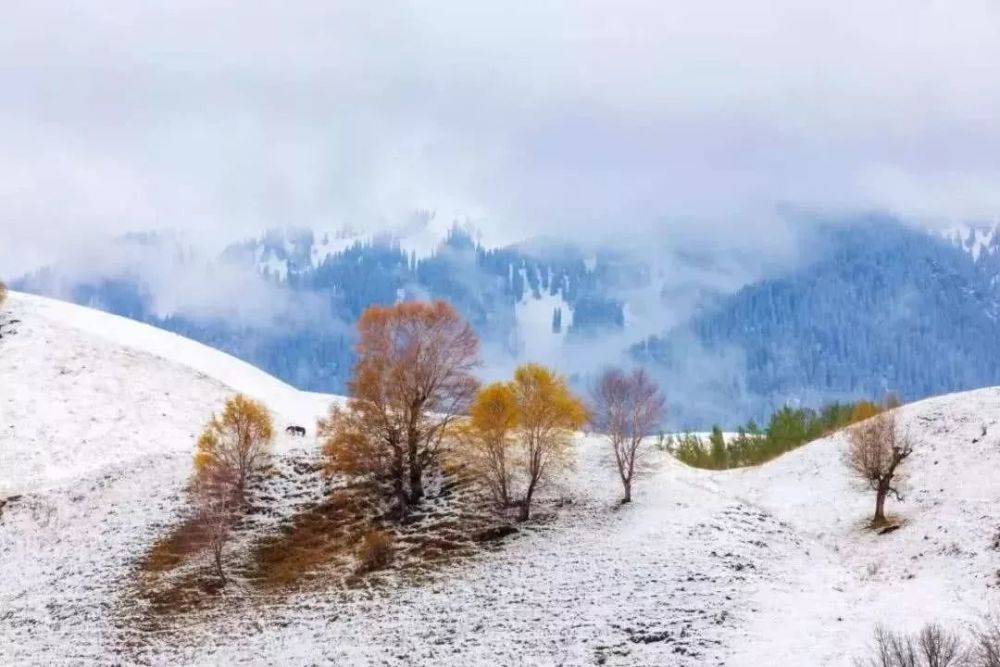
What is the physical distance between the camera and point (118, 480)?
65375mm

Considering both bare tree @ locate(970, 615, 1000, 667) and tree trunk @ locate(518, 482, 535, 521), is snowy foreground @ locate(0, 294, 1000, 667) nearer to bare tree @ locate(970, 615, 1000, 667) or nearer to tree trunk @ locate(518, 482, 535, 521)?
bare tree @ locate(970, 615, 1000, 667)

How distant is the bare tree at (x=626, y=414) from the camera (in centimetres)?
5628

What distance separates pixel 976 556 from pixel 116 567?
4470 cm

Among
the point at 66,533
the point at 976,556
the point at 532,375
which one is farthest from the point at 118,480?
the point at 976,556

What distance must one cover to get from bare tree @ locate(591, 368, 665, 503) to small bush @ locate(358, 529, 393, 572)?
14.1m

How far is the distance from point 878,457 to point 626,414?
14.3m

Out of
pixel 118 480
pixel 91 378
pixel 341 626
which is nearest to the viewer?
pixel 341 626

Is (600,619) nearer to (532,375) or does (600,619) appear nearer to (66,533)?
(532,375)

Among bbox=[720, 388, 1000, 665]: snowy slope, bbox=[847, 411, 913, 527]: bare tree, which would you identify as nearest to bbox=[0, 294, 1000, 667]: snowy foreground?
bbox=[720, 388, 1000, 665]: snowy slope

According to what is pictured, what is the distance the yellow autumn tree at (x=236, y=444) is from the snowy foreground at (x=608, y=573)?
324cm

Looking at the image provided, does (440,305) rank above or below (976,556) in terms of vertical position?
above

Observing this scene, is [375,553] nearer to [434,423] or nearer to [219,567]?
[219,567]

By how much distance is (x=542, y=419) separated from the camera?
5469 centimetres

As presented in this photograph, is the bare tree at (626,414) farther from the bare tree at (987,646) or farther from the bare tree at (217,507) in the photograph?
the bare tree at (987,646)
